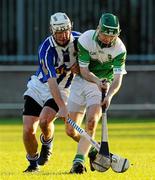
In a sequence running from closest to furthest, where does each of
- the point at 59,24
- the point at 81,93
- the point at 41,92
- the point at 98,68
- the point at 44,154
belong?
the point at 59,24 < the point at 98,68 < the point at 81,93 < the point at 41,92 < the point at 44,154

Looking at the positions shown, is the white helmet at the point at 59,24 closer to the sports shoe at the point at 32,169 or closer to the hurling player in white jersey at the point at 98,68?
the hurling player in white jersey at the point at 98,68

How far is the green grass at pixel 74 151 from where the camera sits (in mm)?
11309

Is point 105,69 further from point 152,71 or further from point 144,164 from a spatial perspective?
point 152,71

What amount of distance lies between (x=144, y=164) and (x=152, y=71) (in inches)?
442

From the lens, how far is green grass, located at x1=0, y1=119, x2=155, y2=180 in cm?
1131

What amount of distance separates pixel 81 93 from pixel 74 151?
3.93m

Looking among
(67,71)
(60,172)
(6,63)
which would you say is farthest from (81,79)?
(6,63)

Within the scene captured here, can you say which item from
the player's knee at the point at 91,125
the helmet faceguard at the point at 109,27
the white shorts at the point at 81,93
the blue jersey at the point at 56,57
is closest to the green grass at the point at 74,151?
the player's knee at the point at 91,125

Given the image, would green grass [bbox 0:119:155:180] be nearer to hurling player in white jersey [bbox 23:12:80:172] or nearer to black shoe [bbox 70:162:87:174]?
black shoe [bbox 70:162:87:174]

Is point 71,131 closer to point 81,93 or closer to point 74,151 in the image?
point 81,93

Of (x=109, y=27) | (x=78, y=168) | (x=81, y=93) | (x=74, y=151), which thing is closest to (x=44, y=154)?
(x=81, y=93)

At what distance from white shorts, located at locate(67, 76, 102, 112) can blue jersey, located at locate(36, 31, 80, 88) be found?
7.8 inches

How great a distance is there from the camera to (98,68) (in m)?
11.8

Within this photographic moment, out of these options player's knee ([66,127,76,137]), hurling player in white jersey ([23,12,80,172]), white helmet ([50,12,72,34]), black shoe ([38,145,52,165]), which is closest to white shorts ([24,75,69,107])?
hurling player in white jersey ([23,12,80,172])
